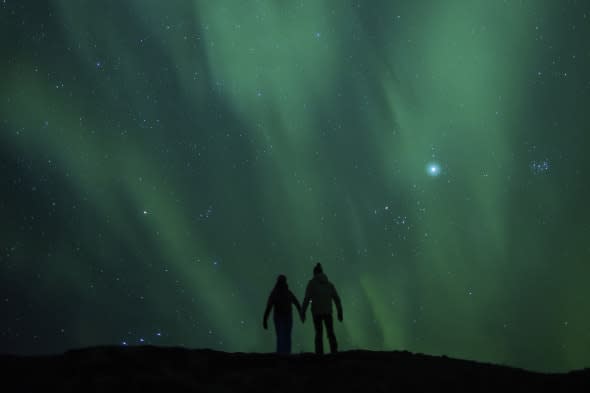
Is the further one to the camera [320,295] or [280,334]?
[280,334]

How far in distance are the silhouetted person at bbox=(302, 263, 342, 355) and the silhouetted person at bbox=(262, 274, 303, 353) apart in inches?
31.2

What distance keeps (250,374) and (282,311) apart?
373 cm

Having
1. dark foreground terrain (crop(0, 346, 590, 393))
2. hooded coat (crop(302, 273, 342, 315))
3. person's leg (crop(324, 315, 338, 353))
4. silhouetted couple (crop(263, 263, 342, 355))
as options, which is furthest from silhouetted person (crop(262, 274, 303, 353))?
dark foreground terrain (crop(0, 346, 590, 393))

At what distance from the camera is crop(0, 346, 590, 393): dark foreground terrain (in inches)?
354

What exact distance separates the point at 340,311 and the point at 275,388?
13.4 ft

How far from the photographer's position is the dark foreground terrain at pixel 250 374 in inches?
354

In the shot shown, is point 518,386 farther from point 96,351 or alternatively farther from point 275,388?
point 96,351

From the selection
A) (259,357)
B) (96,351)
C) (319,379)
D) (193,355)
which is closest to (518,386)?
(319,379)

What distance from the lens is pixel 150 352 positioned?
11023mm

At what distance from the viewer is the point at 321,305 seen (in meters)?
12.7

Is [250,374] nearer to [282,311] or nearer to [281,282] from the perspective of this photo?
[282,311]

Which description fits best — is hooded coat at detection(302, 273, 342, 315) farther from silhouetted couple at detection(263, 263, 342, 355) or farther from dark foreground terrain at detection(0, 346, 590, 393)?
dark foreground terrain at detection(0, 346, 590, 393)

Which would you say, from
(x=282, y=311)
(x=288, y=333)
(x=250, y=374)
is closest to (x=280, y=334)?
(x=288, y=333)

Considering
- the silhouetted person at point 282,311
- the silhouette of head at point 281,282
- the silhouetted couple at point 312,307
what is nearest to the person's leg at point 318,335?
the silhouetted couple at point 312,307
